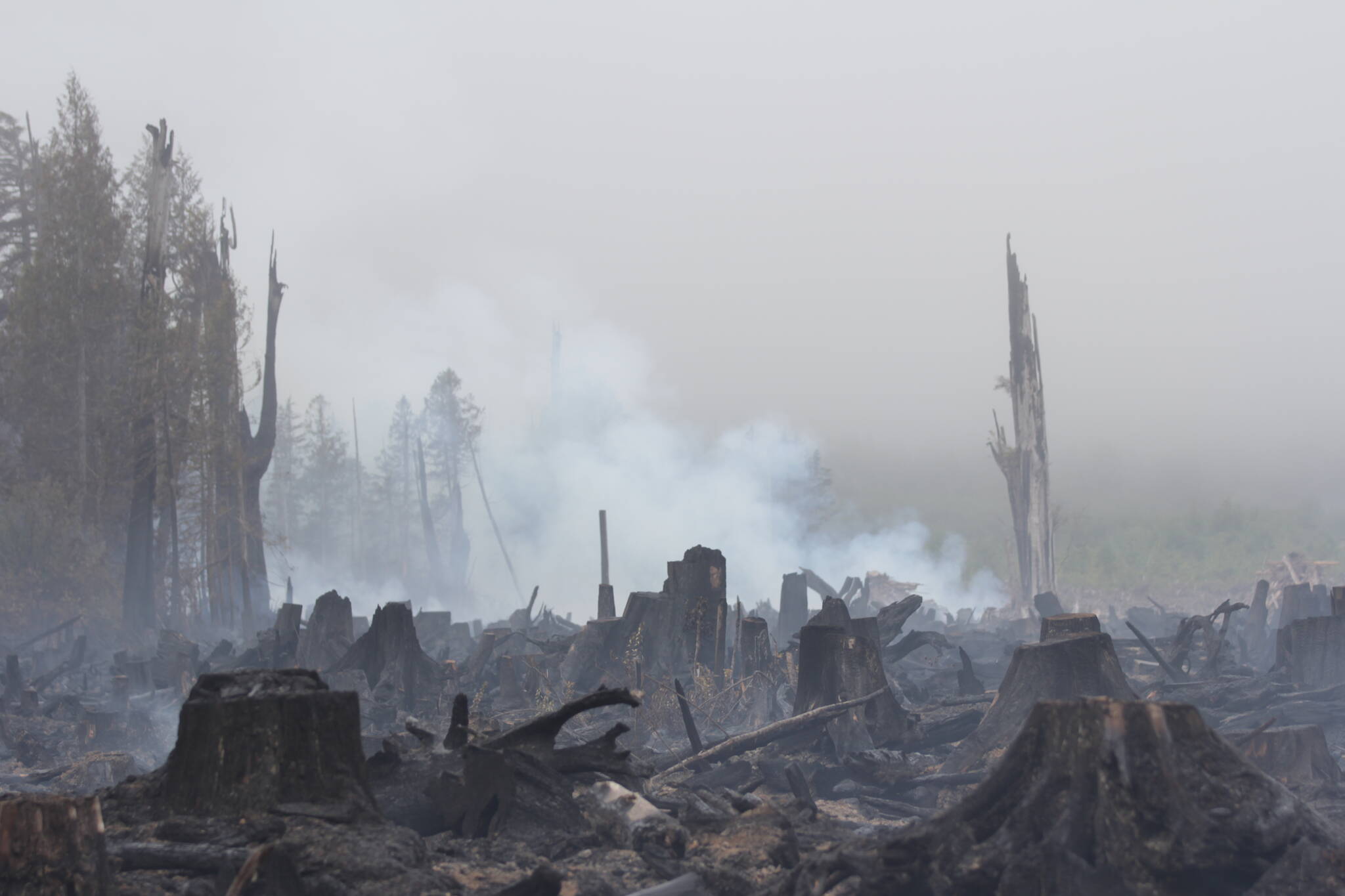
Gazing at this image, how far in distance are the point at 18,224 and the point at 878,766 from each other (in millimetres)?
35799

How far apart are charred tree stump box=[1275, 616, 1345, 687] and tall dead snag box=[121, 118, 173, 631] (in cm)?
2408

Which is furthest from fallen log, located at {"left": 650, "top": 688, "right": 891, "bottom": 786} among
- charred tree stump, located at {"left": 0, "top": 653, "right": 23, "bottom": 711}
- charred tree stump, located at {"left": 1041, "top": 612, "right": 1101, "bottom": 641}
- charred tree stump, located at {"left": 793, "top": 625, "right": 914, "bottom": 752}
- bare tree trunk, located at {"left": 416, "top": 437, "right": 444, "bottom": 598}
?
bare tree trunk, located at {"left": 416, "top": 437, "right": 444, "bottom": 598}

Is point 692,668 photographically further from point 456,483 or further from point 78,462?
point 456,483

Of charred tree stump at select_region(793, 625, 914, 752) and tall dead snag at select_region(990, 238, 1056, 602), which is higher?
tall dead snag at select_region(990, 238, 1056, 602)

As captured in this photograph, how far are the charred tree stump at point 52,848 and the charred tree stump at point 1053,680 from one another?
6.97 metres

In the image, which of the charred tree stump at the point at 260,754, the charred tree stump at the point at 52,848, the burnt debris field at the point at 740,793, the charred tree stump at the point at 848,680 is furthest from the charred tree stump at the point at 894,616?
the charred tree stump at the point at 52,848

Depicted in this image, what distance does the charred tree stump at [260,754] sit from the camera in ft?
15.6

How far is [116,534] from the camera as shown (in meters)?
26.8

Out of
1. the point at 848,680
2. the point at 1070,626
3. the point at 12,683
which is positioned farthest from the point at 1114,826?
the point at 12,683

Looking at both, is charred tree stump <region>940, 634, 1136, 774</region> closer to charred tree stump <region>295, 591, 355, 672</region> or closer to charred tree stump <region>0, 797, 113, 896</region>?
charred tree stump <region>0, 797, 113, 896</region>

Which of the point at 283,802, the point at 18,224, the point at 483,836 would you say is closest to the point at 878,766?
the point at 483,836

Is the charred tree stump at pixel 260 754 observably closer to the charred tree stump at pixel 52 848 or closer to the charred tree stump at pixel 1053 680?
the charred tree stump at pixel 52 848

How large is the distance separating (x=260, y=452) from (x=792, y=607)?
1823 centimetres

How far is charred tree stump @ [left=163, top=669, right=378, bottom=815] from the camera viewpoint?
15.6 feet
